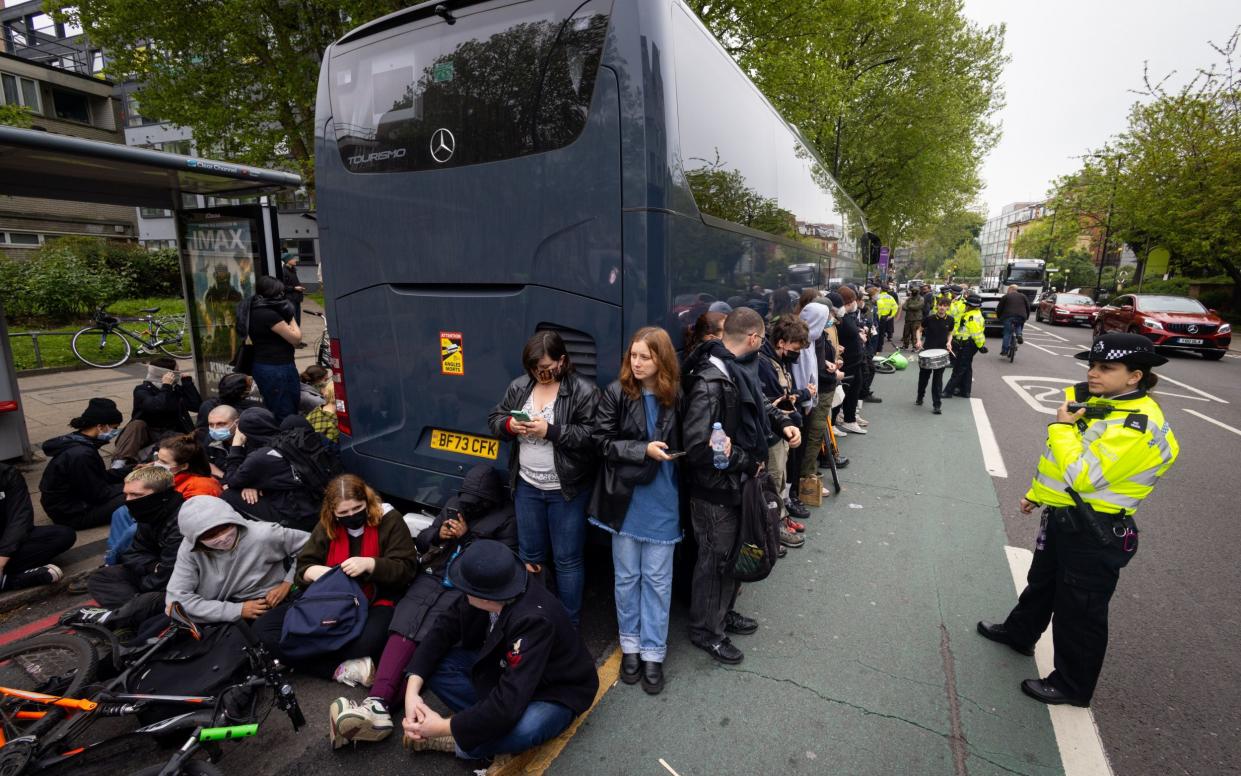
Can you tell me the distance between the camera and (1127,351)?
2695mm

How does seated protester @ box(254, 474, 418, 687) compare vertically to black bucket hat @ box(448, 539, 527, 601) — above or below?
below

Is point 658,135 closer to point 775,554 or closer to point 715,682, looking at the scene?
point 775,554

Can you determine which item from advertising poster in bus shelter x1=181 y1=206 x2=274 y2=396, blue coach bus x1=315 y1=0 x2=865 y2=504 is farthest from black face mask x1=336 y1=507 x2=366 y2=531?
advertising poster in bus shelter x1=181 y1=206 x2=274 y2=396

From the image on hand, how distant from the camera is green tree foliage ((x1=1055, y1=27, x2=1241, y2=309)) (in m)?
23.2

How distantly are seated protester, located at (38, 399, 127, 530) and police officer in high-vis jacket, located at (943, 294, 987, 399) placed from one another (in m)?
11.4

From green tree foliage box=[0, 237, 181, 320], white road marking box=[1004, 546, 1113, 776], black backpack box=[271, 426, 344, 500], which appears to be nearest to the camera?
white road marking box=[1004, 546, 1113, 776]

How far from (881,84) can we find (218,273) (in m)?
23.5

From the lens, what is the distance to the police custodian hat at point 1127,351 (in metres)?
2.66

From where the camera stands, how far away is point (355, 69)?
3.87 m

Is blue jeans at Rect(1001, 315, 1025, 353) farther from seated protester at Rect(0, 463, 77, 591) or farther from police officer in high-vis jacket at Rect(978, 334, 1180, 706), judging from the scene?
seated protester at Rect(0, 463, 77, 591)

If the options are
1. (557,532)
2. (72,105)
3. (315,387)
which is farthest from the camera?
(72,105)

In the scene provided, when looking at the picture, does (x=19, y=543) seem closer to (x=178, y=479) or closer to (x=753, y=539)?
(x=178, y=479)

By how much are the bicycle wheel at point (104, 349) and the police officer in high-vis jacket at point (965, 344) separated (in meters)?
16.2

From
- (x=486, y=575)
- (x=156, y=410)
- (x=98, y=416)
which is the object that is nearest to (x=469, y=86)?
(x=486, y=575)
